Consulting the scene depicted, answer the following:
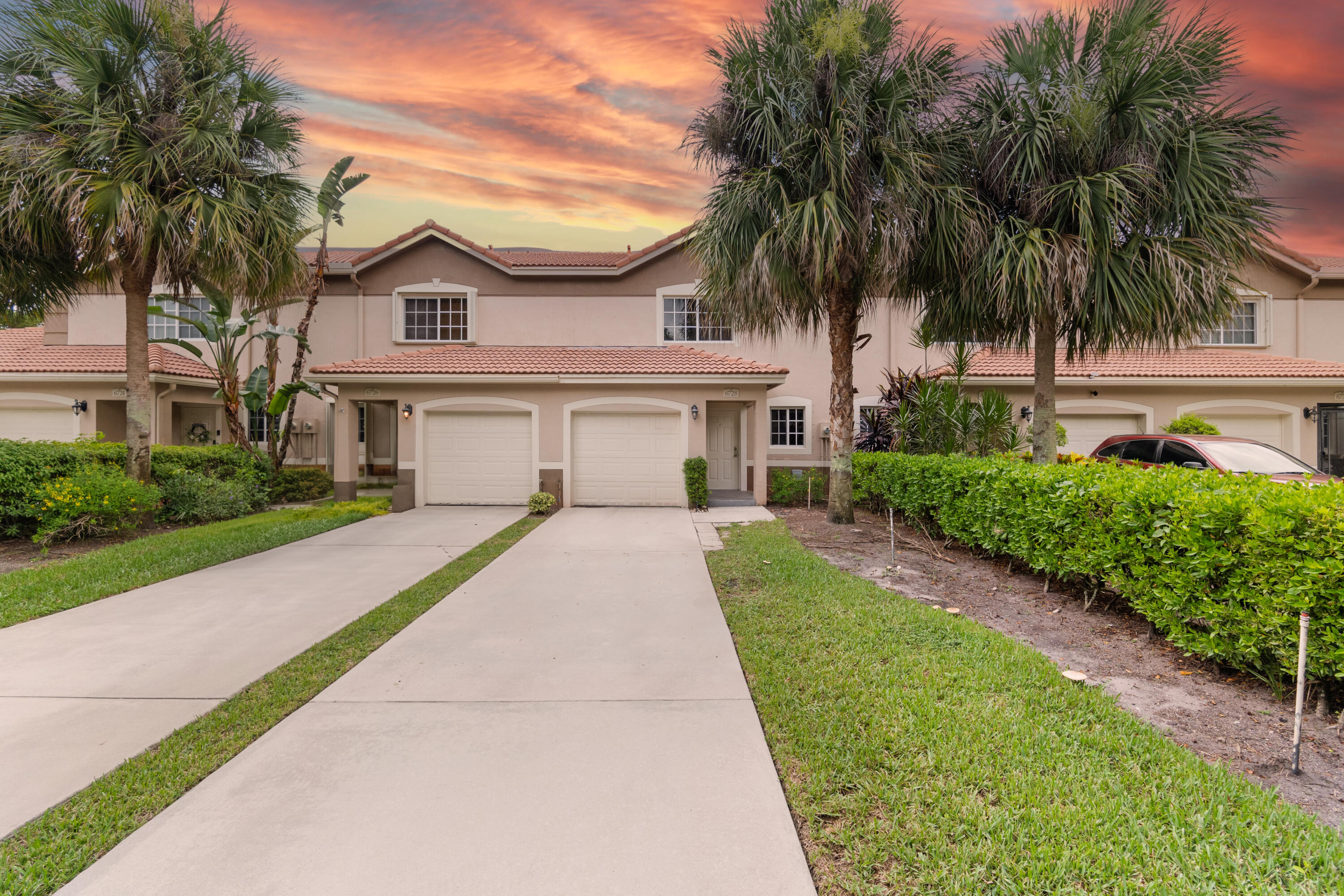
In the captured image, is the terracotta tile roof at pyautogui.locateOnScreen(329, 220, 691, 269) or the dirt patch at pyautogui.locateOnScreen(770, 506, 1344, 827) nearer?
the dirt patch at pyautogui.locateOnScreen(770, 506, 1344, 827)

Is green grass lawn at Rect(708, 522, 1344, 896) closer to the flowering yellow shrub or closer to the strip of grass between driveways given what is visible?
the strip of grass between driveways

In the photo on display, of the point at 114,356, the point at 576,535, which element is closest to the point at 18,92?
the point at 114,356

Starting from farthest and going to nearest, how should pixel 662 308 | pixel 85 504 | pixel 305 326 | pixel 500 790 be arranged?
pixel 662 308
pixel 305 326
pixel 85 504
pixel 500 790

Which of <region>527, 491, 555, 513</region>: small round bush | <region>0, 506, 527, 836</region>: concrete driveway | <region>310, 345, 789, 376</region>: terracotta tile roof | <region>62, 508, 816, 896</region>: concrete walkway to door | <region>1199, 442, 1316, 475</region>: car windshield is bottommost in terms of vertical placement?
<region>62, 508, 816, 896</region>: concrete walkway to door

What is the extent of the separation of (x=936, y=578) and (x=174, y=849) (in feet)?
22.5

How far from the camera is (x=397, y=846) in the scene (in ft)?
8.02

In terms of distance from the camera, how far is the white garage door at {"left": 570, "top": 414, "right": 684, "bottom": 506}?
13570 mm

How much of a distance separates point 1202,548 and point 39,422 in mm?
22433

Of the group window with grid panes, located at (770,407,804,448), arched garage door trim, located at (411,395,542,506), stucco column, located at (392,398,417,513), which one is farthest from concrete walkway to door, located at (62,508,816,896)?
window with grid panes, located at (770,407,804,448)

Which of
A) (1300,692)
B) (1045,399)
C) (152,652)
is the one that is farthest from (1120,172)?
(152,652)

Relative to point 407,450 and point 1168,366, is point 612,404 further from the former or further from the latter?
point 1168,366

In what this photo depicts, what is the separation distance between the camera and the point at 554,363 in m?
14.0

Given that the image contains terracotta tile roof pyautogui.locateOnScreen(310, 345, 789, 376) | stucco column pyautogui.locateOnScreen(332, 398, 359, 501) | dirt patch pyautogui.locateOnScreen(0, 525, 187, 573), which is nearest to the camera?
dirt patch pyautogui.locateOnScreen(0, 525, 187, 573)

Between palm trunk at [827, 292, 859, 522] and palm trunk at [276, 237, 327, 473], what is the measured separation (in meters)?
13.1
